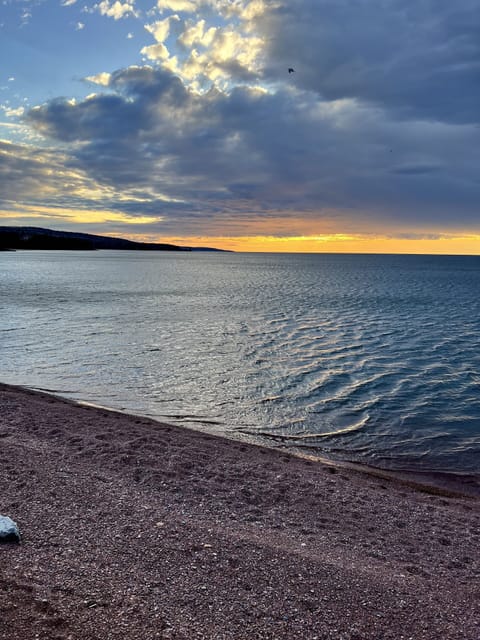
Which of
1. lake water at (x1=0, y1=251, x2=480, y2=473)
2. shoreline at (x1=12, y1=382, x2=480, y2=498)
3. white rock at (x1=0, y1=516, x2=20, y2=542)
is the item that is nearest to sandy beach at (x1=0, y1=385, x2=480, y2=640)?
white rock at (x1=0, y1=516, x2=20, y2=542)

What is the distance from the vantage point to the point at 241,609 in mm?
5371

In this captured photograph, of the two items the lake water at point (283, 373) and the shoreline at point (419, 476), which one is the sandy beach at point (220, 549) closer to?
the shoreline at point (419, 476)

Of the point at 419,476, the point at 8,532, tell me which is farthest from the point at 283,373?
the point at 8,532

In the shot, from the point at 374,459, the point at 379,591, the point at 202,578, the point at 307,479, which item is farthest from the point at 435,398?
the point at 202,578

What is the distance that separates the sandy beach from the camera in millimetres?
5188

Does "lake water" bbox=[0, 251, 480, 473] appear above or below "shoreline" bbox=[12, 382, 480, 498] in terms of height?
above

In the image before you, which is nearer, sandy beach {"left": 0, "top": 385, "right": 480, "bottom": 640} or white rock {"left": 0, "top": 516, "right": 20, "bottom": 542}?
sandy beach {"left": 0, "top": 385, "right": 480, "bottom": 640}

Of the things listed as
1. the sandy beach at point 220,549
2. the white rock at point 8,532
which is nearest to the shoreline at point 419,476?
the sandy beach at point 220,549

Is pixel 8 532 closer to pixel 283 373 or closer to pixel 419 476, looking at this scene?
pixel 419 476

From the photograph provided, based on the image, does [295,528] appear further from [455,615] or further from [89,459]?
[89,459]

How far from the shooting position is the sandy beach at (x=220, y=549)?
5.19 metres

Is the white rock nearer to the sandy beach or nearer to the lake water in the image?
the sandy beach

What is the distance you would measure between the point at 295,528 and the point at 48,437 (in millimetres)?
6904

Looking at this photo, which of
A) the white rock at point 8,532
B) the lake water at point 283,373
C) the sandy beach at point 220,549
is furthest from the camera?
the lake water at point 283,373
